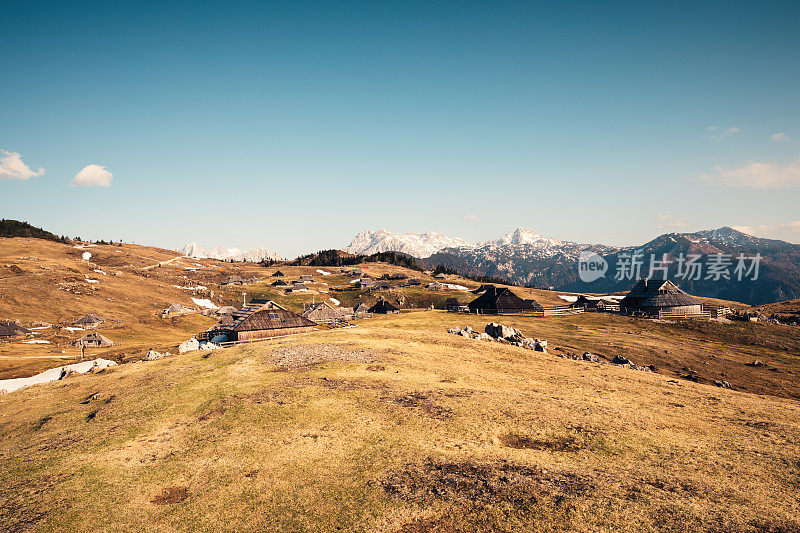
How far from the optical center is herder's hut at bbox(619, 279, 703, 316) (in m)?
83.8

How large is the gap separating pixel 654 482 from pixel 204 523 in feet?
56.3

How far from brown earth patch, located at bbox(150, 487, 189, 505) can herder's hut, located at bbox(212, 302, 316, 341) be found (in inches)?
1711

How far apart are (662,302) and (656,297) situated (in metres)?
1.68

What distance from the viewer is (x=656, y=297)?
85688 millimetres

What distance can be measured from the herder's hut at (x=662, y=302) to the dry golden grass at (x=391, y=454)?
215ft

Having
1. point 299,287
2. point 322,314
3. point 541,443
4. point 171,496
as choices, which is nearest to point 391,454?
point 541,443

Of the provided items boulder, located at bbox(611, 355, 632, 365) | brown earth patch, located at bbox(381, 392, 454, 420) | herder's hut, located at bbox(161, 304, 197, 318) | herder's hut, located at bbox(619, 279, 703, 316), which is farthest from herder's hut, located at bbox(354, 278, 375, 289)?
brown earth patch, located at bbox(381, 392, 454, 420)

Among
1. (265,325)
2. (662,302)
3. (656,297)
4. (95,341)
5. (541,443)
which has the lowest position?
(95,341)

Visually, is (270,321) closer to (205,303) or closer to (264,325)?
(264,325)

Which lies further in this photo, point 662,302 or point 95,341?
point 662,302

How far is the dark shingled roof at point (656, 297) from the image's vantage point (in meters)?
84.4

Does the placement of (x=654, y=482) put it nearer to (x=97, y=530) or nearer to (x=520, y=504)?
(x=520, y=504)

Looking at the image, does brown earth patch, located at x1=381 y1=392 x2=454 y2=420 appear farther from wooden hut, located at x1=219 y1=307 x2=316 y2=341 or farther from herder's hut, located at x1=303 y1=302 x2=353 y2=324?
herder's hut, located at x1=303 y1=302 x2=353 y2=324

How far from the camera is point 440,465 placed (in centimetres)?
1559
